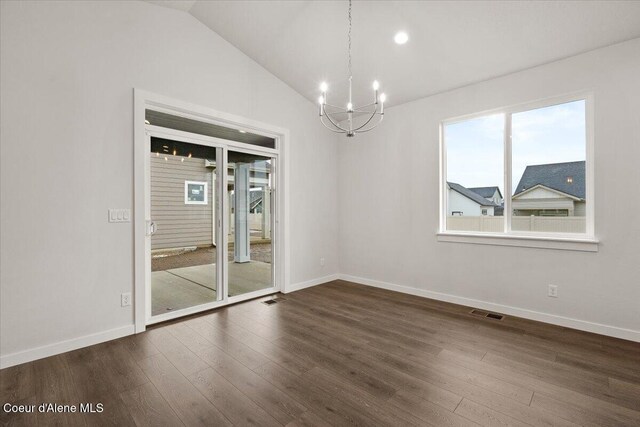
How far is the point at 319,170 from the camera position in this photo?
17.2 feet

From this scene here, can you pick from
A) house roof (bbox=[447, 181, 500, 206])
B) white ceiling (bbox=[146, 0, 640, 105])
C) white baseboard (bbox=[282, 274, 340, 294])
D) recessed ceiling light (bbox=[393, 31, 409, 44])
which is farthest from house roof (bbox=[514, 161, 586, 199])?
white baseboard (bbox=[282, 274, 340, 294])

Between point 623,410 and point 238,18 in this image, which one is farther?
point 238,18

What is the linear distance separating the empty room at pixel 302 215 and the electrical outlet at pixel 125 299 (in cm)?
1

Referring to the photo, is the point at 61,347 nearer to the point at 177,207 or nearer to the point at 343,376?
the point at 177,207

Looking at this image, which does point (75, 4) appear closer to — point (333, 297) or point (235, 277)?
point (235, 277)

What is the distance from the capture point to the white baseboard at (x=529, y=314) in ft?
9.87

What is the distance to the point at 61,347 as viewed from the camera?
108 inches

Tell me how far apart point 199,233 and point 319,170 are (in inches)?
91.2

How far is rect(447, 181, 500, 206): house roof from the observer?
4.04m

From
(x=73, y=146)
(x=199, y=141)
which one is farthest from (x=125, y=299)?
(x=199, y=141)

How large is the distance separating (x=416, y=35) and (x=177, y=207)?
3497 millimetres

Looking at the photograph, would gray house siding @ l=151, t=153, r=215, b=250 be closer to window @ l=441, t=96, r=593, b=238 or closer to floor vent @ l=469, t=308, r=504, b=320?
window @ l=441, t=96, r=593, b=238

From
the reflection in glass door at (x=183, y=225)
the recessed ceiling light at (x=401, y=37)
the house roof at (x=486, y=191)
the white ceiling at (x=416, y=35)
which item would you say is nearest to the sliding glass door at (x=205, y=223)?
the reflection in glass door at (x=183, y=225)

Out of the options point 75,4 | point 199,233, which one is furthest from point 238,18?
point 199,233
